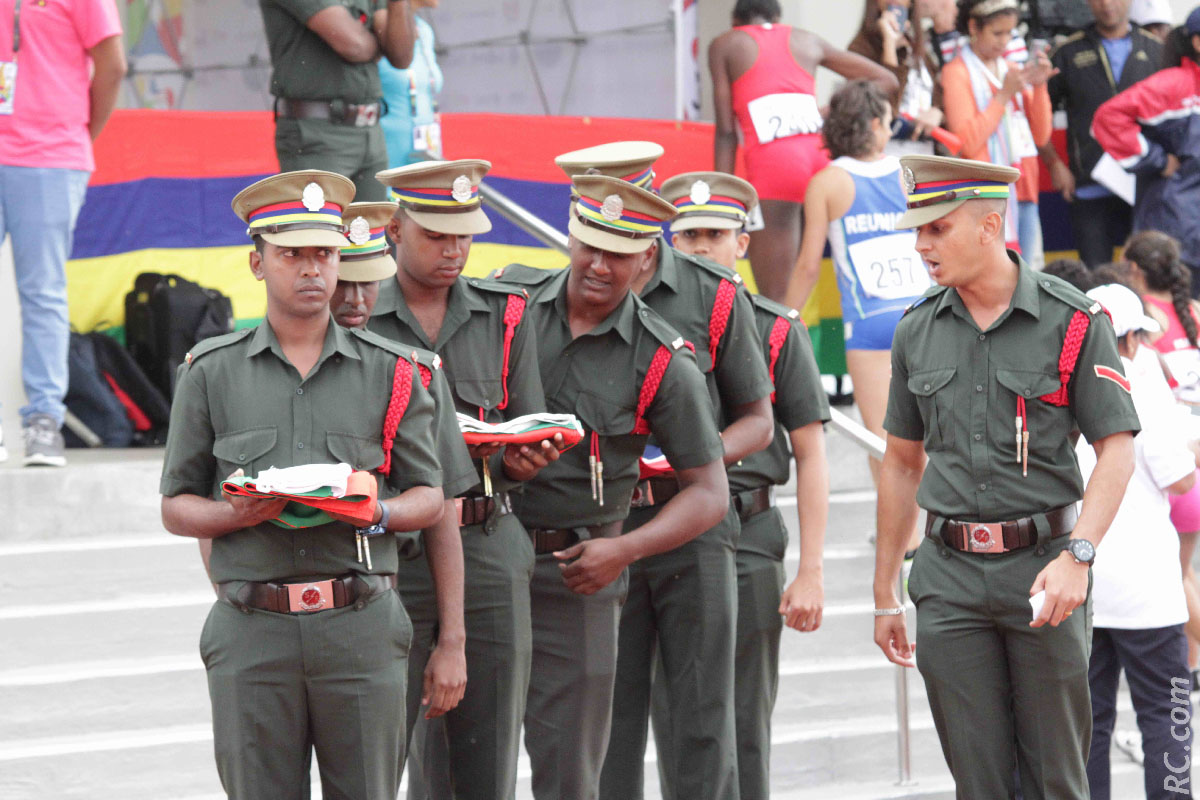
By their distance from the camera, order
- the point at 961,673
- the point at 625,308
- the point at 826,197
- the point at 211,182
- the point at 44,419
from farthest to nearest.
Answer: the point at 211,182
the point at 826,197
the point at 44,419
the point at 625,308
the point at 961,673

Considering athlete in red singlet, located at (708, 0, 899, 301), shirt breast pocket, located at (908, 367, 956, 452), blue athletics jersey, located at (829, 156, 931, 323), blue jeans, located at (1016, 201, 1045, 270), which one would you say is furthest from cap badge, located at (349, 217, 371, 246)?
blue jeans, located at (1016, 201, 1045, 270)

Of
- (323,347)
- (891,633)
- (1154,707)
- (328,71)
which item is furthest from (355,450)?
(1154,707)

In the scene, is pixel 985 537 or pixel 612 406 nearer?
pixel 985 537

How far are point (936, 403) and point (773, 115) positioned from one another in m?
3.40

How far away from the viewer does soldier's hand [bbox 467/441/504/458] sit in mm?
3777

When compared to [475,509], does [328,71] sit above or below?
above

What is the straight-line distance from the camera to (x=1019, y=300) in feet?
12.9

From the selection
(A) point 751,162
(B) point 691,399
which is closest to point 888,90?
(A) point 751,162

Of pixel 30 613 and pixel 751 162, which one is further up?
pixel 751 162

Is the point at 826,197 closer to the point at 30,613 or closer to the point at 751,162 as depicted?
the point at 751,162

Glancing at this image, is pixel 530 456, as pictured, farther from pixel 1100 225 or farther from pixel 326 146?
pixel 1100 225

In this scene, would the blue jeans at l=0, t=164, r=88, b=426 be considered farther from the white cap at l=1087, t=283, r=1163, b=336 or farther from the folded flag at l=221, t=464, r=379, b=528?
the white cap at l=1087, t=283, r=1163, b=336

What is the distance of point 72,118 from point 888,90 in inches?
147

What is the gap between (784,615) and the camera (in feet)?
15.9
